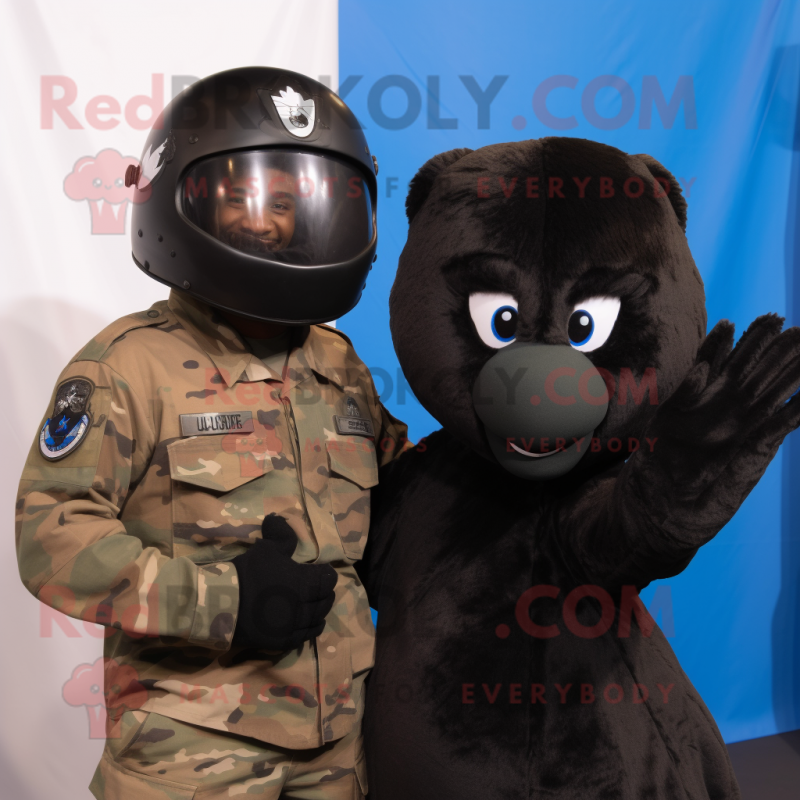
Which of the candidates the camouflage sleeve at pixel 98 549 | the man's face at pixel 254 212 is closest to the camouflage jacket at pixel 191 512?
the camouflage sleeve at pixel 98 549

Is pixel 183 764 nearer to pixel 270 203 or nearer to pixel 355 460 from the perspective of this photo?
pixel 355 460

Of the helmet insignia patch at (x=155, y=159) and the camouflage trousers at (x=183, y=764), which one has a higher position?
the helmet insignia patch at (x=155, y=159)

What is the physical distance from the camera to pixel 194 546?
88 cm

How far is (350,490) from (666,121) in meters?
1.27

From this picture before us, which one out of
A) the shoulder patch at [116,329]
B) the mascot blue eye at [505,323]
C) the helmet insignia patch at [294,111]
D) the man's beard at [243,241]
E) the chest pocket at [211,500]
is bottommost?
the chest pocket at [211,500]

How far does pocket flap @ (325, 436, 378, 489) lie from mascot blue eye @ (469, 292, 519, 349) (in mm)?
245

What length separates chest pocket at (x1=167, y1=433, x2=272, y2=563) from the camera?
875mm

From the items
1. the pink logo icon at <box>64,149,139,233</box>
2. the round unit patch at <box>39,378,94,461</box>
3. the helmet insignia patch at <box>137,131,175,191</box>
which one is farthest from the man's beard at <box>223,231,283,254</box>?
the pink logo icon at <box>64,149,139,233</box>

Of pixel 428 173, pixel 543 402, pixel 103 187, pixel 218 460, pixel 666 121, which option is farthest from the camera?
pixel 666 121

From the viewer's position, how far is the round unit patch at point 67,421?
0.83m

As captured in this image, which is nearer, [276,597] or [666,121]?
[276,597]

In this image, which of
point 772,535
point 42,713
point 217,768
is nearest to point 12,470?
point 42,713

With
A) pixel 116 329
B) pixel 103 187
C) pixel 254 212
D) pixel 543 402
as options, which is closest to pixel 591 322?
pixel 543 402

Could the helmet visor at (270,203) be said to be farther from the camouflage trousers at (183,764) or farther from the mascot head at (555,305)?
the camouflage trousers at (183,764)
